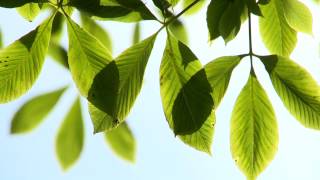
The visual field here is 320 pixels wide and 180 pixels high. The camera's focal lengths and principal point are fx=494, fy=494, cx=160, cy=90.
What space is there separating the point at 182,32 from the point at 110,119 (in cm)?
57

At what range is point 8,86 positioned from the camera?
1101 mm

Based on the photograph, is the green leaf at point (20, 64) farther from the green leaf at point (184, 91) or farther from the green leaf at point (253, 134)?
the green leaf at point (253, 134)

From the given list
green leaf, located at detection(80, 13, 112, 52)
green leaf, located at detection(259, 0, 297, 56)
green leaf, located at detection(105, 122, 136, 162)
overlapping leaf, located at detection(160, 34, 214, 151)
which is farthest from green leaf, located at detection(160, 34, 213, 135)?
green leaf, located at detection(80, 13, 112, 52)

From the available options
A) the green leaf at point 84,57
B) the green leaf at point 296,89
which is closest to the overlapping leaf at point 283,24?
the green leaf at point 296,89

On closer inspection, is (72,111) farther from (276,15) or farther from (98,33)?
(276,15)

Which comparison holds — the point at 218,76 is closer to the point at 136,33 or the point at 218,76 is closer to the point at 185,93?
the point at 185,93

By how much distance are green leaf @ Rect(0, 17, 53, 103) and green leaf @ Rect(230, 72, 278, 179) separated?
0.47 meters

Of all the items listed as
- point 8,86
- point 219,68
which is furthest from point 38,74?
point 219,68

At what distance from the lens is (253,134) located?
3.78 ft

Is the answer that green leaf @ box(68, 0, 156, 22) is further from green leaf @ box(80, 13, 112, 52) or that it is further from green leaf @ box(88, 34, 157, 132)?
green leaf @ box(80, 13, 112, 52)

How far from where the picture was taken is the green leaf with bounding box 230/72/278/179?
114cm

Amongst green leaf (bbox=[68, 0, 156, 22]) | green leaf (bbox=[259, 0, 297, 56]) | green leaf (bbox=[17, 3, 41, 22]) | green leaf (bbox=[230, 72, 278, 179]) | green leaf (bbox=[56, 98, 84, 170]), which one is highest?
green leaf (bbox=[17, 3, 41, 22])

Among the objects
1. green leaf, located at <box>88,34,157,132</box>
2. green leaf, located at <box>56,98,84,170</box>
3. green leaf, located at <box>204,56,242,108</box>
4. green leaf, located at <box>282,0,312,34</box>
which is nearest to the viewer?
green leaf, located at <box>88,34,157,132</box>

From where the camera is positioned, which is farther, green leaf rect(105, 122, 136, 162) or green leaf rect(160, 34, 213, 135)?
green leaf rect(105, 122, 136, 162)
